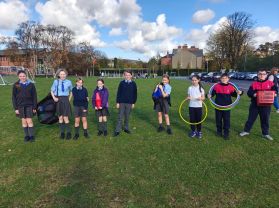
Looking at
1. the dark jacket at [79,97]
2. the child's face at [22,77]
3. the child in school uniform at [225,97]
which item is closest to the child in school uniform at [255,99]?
the child in school uniform at [225,97]

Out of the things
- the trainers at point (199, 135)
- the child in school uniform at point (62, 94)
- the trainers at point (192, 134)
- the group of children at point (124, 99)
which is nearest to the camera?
the group of children at point (124, 99)

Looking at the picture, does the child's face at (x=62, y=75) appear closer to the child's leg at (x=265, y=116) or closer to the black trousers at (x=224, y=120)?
the black trousers at (x=224, y=120)

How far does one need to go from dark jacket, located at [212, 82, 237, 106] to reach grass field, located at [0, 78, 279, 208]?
3.44ft

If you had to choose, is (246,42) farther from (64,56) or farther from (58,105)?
(58,105)

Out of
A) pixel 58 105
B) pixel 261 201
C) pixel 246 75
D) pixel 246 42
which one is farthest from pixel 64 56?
pixel 261 201

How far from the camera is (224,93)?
6957mm

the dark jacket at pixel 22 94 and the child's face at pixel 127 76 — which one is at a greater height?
the child's face at pixel 127 76

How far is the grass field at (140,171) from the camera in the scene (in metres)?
4.01

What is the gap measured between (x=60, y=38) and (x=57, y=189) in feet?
230

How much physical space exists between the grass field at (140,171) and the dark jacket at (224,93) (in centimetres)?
105

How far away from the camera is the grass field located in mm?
4012

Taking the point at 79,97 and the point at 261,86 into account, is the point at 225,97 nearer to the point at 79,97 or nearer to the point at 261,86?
the point at 261,86

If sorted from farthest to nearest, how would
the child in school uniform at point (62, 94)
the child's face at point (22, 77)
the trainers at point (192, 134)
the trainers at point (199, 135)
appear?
the trainers at point (192, 134)
the trainers at point (199, 135)
the child in school uniform at point (62, 94)
the child's face at point (22, 77)

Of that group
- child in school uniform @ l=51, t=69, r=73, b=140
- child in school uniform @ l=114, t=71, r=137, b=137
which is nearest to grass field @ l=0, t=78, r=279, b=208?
child in school uniform @ l=51, t=69, r=73, b=140
